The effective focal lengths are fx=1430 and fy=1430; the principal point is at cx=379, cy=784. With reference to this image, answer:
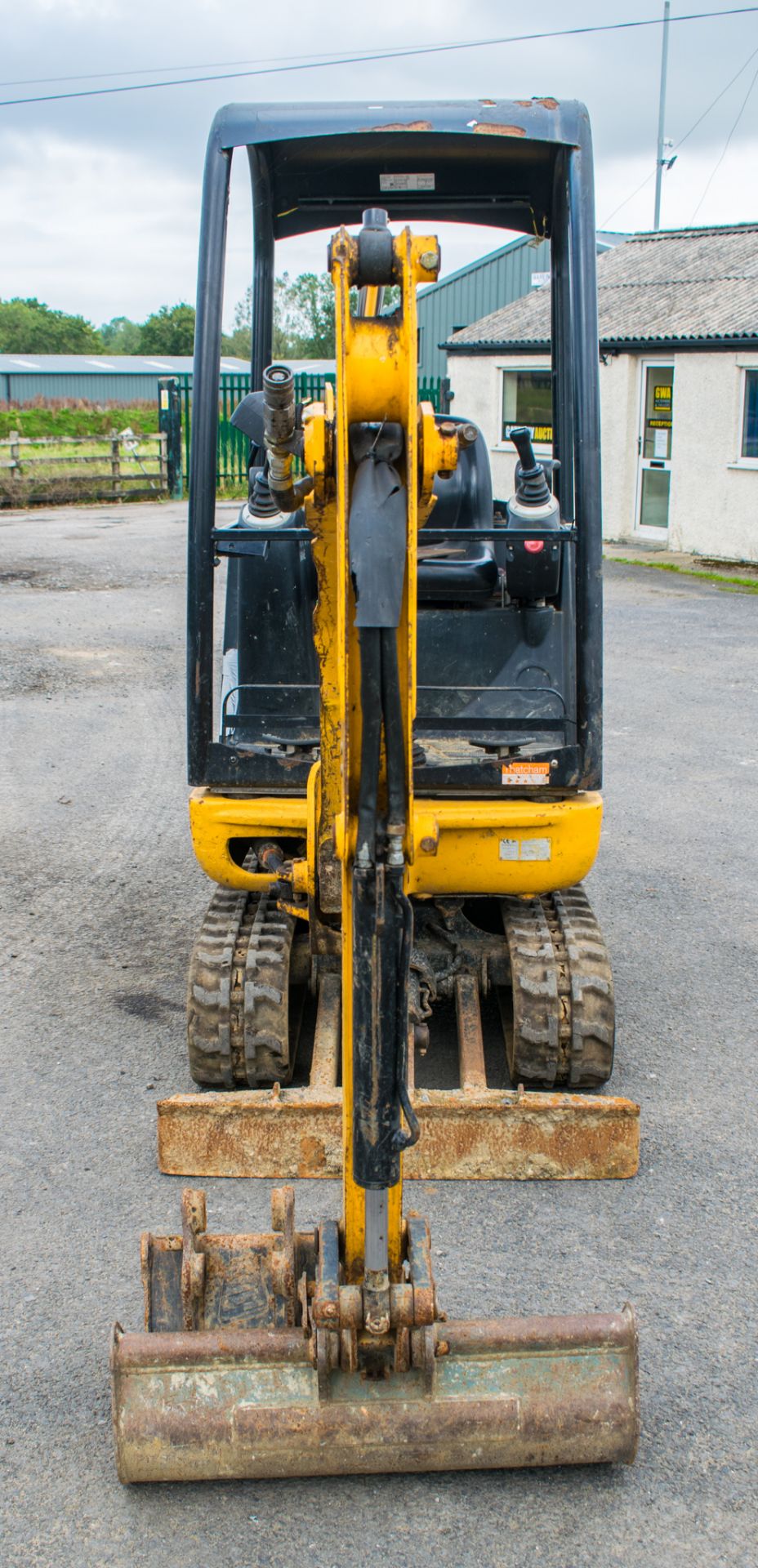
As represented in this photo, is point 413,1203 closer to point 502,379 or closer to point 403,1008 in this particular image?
point 403,1008

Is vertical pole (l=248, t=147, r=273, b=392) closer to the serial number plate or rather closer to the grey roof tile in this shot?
the serial number plate

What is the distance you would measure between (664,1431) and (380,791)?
1.72 metres

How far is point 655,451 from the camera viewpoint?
20.0 m

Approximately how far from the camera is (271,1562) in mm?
2918

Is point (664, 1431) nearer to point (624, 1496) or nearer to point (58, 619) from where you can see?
point (624, 1496)

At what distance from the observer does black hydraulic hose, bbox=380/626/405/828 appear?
103 inches

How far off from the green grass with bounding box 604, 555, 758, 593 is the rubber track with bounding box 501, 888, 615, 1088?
1252 cm

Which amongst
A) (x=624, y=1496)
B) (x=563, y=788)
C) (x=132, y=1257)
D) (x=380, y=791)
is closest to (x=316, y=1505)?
(x=624, y=1496)

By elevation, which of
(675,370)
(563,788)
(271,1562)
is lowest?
(271,1562)

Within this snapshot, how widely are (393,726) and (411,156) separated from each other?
2.60 metres

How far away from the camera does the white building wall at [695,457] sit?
18.2 metres

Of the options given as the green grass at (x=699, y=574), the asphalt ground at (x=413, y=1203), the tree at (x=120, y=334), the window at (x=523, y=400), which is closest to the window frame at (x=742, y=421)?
the green grass at (x=699, y=574)

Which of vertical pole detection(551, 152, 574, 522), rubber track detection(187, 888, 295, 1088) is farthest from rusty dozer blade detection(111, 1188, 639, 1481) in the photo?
vertical pole detection(551, 152, 574, 522)

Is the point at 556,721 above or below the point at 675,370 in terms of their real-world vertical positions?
below
